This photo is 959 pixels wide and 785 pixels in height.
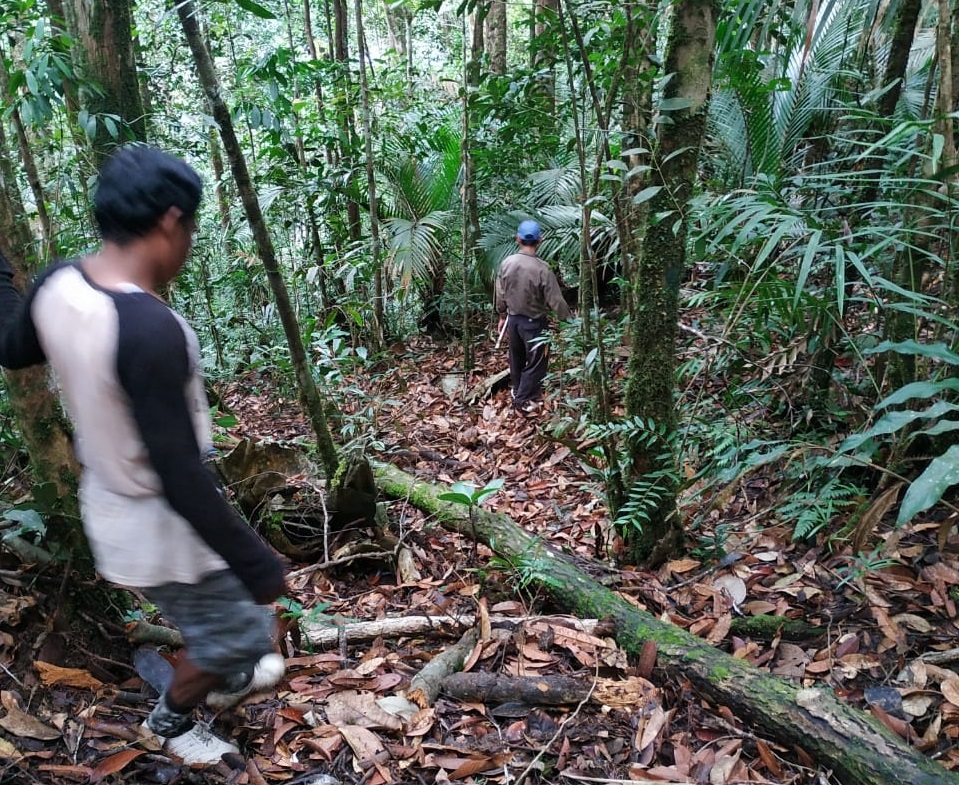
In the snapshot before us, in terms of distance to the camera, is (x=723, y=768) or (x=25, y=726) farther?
(x=723, y=768)

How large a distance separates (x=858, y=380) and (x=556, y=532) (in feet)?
6.71

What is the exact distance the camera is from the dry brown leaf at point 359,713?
2.52 meters

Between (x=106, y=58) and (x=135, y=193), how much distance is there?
14.5 ft

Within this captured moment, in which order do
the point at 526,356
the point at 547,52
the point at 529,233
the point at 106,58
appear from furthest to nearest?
the point at 526,356 < the point at 529,233 < the point at 547,52 < the point at 106,58

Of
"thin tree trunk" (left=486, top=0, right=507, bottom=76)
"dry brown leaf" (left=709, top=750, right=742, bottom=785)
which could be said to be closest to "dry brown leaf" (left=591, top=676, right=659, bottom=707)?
"dry brown leaf" (left=709, top=750, right=742, bottom=785)

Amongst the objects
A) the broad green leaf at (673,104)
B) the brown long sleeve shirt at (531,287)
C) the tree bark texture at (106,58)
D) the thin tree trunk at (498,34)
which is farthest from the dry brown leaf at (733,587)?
the thin tree trunk at (498,34)

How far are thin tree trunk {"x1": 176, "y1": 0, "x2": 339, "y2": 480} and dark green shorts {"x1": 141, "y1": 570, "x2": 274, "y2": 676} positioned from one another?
1884mm

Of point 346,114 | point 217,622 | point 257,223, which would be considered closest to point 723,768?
point 217,622

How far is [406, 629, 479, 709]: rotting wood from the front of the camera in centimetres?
265

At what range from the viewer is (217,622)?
1935 mm

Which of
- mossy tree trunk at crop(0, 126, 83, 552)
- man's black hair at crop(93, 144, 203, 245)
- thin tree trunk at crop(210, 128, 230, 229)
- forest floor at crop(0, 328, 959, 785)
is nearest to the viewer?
man's black hair at crop(93, 144, 203, 245)

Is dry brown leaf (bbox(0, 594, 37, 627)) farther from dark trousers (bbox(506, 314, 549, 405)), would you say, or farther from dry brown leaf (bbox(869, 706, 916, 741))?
dark trousers (bbox(506, 314, 549, 405))

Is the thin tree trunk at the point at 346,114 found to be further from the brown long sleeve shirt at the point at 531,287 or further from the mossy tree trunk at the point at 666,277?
the mossy tree trunk at the point at 666,277

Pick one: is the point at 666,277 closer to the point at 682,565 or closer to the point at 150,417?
the point at 682,565
